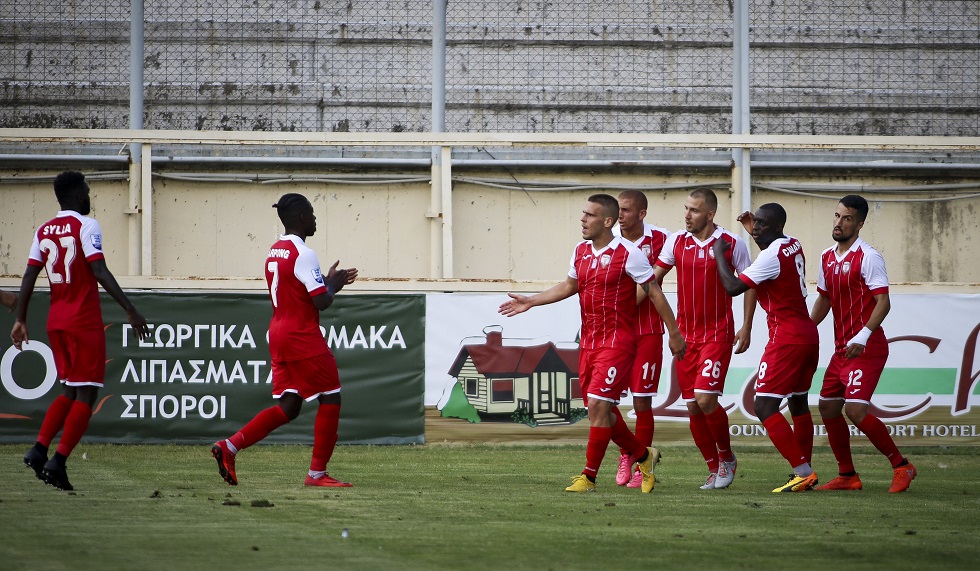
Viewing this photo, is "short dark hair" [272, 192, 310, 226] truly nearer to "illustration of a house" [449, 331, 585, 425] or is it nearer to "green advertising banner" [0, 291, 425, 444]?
"green advertising banner" [0, 291, 425, 444]

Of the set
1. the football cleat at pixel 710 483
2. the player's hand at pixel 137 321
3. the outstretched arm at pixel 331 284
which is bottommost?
the football cleat at pixel 710 483

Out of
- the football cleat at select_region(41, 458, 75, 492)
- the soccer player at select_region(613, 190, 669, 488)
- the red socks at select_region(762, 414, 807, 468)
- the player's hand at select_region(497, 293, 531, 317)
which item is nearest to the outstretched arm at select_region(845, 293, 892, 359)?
the red socks at select_region(762, 414, 807, 468)

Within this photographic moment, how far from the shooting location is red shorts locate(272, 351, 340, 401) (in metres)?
8.51

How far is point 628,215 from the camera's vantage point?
380 inches

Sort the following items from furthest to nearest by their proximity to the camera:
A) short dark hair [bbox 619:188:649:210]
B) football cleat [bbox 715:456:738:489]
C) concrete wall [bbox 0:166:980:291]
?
concrete wall [bbox 0:166:980:291] → short dark hair [bbox 619:188:649:210] → football cleat [bbox 715:456:738:489]

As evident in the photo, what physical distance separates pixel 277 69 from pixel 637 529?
37.3 ft

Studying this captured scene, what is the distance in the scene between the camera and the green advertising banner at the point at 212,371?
12484 mm

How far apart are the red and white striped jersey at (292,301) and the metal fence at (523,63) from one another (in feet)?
25.9

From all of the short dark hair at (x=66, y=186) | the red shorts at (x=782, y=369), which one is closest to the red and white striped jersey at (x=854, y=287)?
the red shorts at (x=782, y=369)

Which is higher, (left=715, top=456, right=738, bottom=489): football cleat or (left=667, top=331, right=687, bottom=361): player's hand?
(left=667, top=331, right=687, bottom=361): player's hand

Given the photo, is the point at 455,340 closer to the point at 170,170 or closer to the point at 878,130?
the point at 170,170

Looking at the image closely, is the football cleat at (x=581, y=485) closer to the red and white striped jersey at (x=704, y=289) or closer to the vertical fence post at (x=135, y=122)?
the red and white striped jersey at (x=704, y=289)

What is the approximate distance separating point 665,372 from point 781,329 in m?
4.09

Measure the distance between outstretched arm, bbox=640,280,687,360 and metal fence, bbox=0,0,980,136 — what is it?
819 cm
